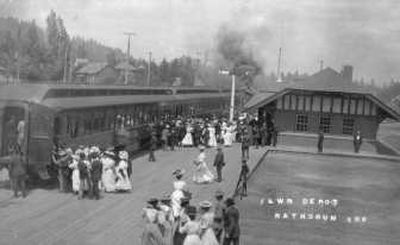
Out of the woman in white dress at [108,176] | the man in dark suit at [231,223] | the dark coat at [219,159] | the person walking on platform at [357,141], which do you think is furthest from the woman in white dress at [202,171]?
the person walking on platform at [357,141]

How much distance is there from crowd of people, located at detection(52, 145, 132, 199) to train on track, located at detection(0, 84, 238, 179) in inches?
25.0

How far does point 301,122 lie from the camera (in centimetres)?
3691

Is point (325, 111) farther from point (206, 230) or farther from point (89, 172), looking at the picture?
point (206, 230)

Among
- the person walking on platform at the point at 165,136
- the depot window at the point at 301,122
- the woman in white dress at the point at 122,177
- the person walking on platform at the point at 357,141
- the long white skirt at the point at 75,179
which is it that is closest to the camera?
the long white skirt at the point at 75,179

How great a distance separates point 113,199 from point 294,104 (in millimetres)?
20592

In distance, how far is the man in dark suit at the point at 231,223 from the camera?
38.4 ft

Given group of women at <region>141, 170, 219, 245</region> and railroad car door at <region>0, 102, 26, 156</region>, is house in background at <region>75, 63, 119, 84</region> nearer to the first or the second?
railroad car door at <region>0, 102, 26, 156</region>

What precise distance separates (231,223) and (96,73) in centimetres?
9449

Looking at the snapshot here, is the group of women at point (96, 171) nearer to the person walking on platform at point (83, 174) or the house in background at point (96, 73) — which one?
the person walking on platform at point (83, 174)

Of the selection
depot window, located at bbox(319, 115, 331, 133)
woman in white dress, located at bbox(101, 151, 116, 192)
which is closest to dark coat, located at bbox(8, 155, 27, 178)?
woman in white dress, located at bbox(101, 151, 116, 192)

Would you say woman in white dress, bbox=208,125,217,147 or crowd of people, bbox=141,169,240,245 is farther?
woman in white dress, bbox=208,125,217,147

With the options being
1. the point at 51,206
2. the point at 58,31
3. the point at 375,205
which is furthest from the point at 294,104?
the point at 58,31

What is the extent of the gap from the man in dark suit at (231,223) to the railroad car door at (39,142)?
820 centimetres

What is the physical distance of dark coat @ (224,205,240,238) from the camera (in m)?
11.7
